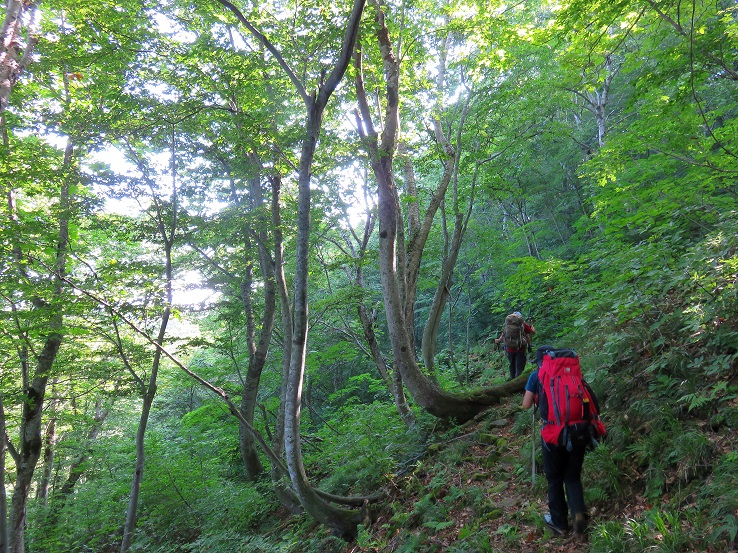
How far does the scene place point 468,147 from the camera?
10.3 meters

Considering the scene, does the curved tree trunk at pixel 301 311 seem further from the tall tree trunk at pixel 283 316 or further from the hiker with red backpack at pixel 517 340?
the hiker with red backpack at pixel 517 340

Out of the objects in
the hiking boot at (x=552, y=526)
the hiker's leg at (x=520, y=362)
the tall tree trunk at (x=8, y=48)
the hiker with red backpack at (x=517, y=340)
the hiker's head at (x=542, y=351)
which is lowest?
the hiking boot at (x=552, y=526)

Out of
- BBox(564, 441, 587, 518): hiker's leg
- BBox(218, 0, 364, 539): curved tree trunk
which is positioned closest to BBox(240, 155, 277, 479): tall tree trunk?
BBox(218, 0, 364, 539): curved tree trunk

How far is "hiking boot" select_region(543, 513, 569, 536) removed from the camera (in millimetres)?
3932

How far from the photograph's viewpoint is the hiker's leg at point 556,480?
12.7ft

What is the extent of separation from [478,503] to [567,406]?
208 centimetres

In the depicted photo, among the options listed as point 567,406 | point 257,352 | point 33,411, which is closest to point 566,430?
point 567,406

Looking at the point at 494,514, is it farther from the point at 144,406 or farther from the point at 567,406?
the point at 144,406

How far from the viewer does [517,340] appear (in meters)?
8.22

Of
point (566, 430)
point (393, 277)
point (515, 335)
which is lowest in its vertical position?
point (566, 430)

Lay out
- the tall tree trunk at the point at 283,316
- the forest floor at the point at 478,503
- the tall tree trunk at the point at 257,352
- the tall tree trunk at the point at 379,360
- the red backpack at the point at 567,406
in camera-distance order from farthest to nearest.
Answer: the tall tree trunk at the point at 257,352
the tall tree trunk at the point at 283,316
the tall tree trunk at the point at 379,360
the forest floor at the point at 478,503
the red backpack at the point at 567,406

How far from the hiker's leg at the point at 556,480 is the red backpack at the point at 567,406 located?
14 centimetres

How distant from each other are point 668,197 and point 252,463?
11.5 m

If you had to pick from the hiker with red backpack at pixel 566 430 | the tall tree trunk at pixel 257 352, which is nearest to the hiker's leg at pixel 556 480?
the hiker with red backpack at pixel 566 430
